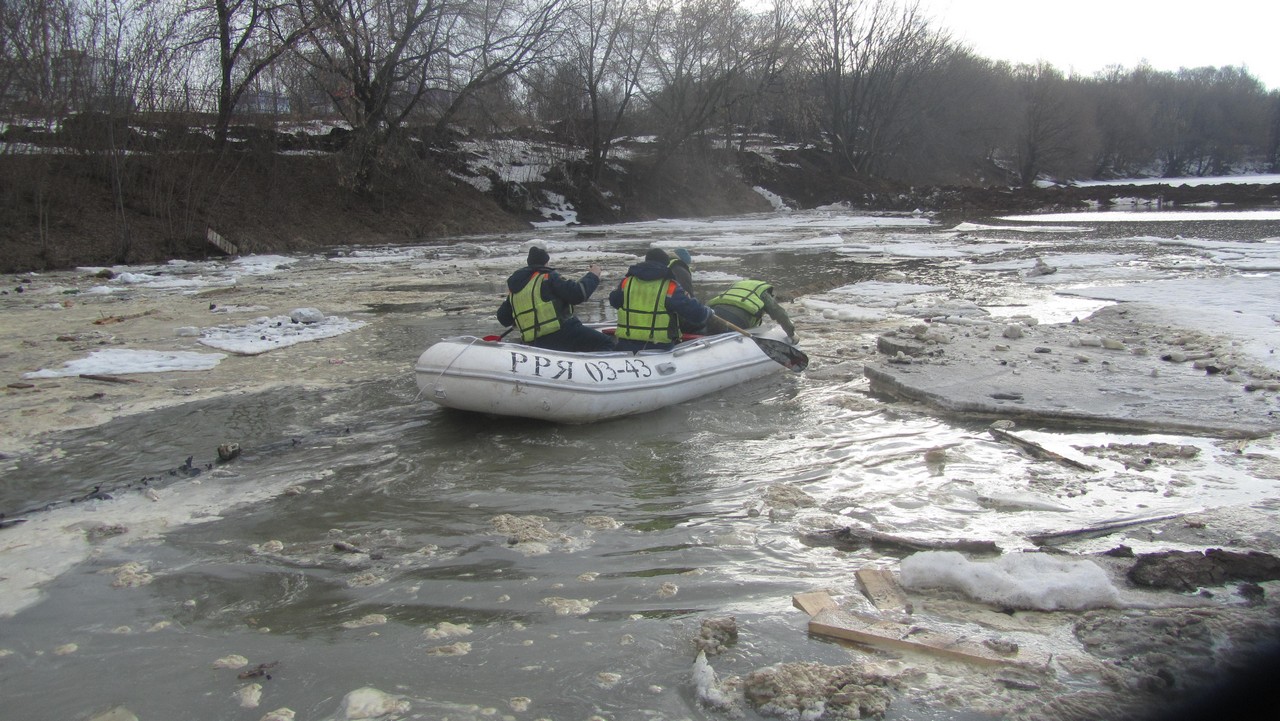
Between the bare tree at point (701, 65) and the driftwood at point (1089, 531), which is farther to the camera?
the bare tree at point (701, 65)

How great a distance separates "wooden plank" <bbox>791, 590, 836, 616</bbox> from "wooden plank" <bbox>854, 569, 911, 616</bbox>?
167mm

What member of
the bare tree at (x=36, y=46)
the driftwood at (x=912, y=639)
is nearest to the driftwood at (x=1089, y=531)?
the driftwood at (x=912, y=639)

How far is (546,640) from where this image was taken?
3.25 m

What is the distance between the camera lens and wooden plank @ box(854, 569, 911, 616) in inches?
131

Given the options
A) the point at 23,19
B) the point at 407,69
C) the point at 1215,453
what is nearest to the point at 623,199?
the point at 407,69

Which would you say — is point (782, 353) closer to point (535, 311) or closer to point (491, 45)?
point (535, 311)

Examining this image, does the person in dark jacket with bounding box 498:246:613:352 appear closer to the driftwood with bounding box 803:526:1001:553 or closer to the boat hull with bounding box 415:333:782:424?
the boat hull with bounding box 415:333:782:424

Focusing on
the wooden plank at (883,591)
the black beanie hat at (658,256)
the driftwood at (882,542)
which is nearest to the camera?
the wooden plank at (883,591)

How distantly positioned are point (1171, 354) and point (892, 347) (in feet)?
7.67

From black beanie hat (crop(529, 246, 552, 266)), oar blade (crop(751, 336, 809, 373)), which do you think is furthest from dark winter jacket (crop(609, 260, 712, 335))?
oar blade (crop(751, 336, 809, 373))

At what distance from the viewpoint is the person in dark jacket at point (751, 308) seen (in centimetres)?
870

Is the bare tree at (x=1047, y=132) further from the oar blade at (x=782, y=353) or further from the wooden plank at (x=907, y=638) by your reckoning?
the wooden plank at (x=907, y=638)

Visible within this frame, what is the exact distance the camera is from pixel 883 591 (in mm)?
3463

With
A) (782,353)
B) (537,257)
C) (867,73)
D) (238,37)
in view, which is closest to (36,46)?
(238,37)
